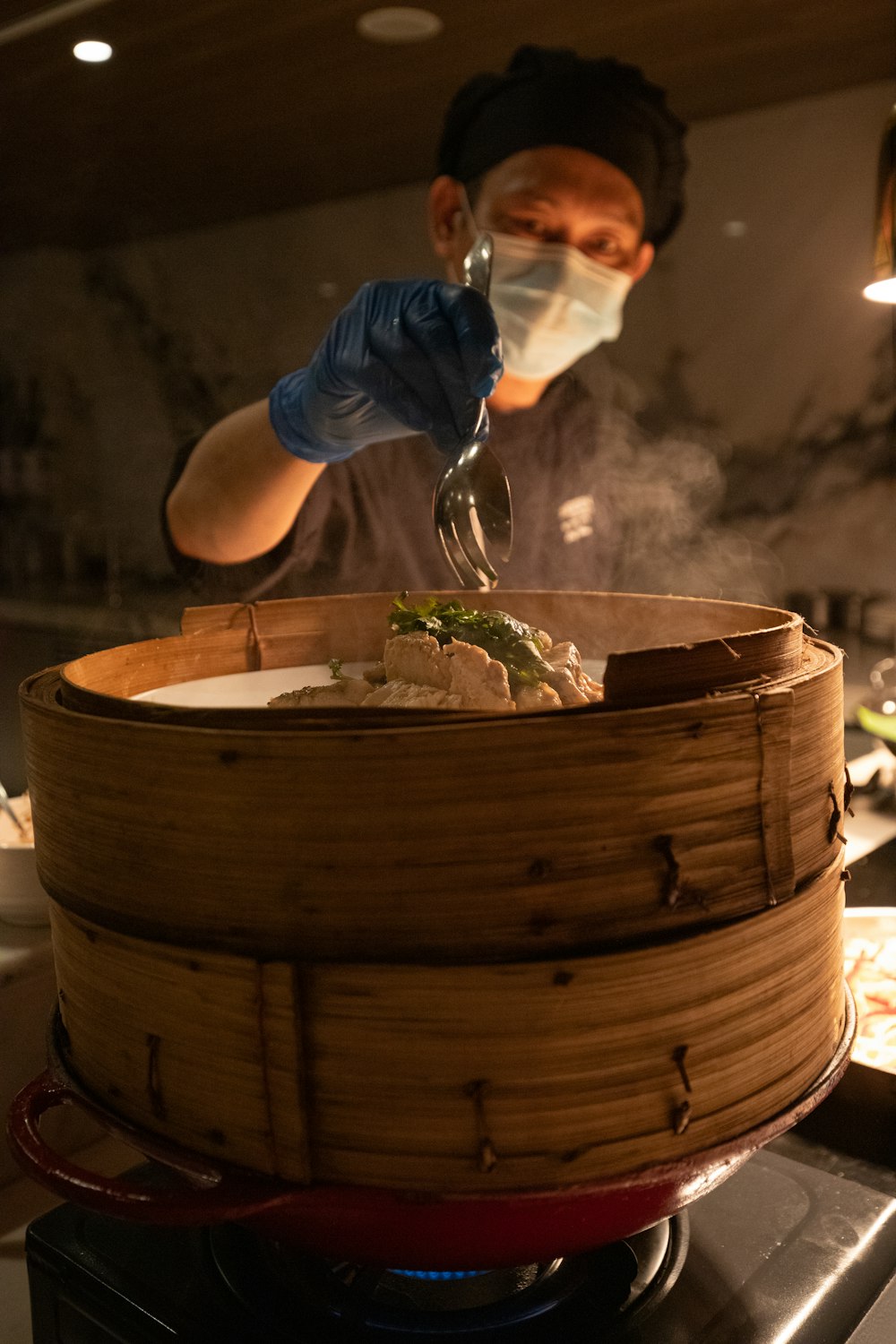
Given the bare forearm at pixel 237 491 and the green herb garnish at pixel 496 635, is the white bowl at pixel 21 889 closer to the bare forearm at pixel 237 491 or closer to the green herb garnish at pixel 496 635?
the green herb garnish at pixel 496 635

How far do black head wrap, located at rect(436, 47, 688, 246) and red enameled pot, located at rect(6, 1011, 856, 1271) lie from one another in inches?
116

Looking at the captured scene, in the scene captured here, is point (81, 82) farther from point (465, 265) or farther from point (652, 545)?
point (652, 545)

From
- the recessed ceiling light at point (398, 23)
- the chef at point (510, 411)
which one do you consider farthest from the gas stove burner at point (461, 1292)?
the recessed ceiling light at point (398, 23)

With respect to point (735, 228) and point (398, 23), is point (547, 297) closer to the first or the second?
point (398, 23)

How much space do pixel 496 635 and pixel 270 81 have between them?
8.81 feet

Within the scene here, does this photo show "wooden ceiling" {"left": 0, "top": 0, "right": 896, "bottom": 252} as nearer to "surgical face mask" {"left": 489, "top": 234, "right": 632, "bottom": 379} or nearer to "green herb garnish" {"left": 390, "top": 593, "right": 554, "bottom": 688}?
"surgical face mask" {"left": 489, "top": 234, "right": 632, "bottom": 379}

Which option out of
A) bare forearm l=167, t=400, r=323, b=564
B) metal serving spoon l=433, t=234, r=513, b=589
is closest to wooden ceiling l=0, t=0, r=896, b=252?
bare forearm l=167, t=400, r=323, b=564

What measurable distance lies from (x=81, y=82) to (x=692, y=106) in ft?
7.39

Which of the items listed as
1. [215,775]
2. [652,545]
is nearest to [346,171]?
[652,545]

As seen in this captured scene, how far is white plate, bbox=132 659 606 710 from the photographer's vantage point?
136 cm

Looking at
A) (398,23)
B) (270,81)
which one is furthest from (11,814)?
(398,23)

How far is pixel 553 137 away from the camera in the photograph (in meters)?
3.04

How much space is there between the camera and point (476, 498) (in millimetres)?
1559

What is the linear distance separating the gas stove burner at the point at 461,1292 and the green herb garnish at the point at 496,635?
66 cm
